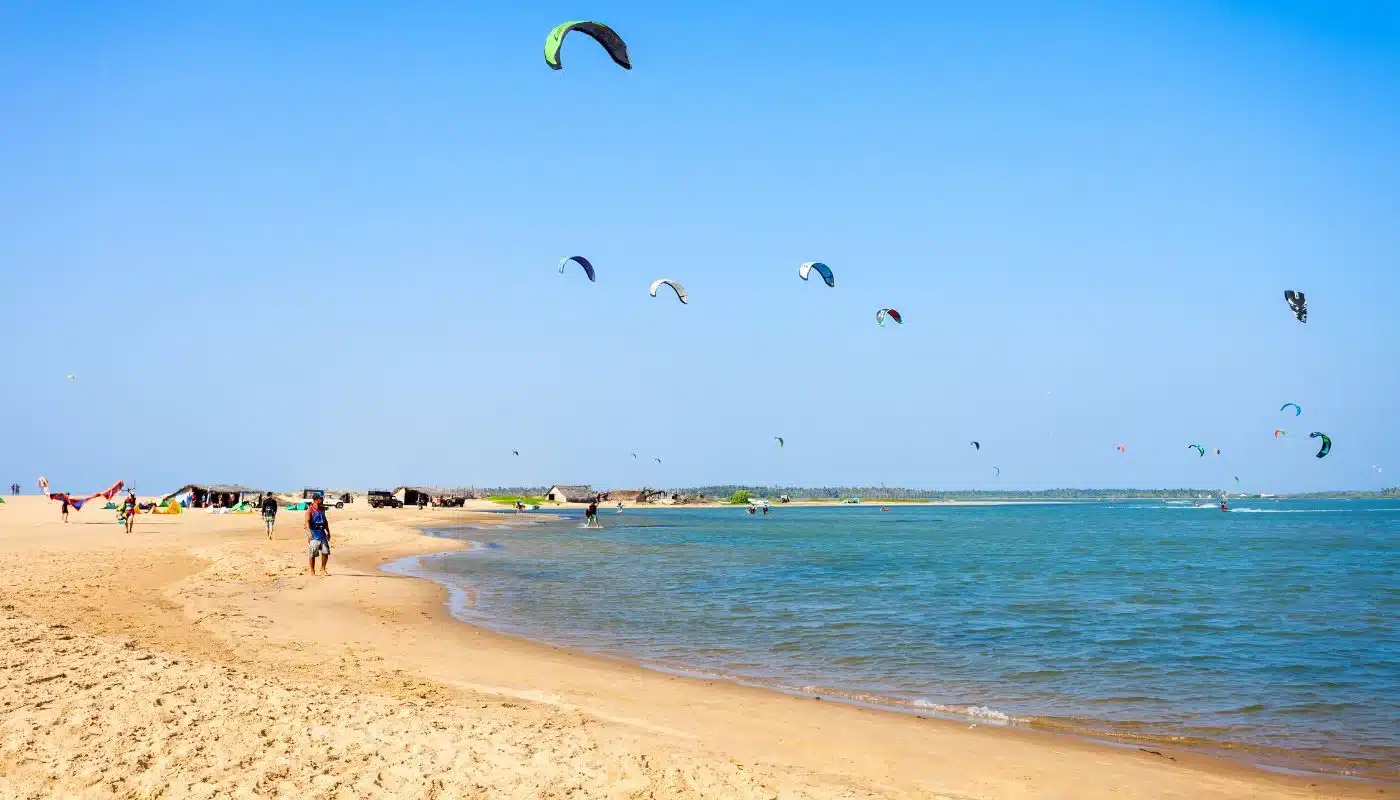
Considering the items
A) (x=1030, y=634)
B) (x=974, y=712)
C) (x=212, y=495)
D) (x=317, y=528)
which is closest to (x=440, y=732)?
(x=974, y=712)

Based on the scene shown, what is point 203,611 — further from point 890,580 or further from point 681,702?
point 890,580

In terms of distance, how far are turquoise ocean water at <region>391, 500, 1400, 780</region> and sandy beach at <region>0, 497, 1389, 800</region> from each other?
3.93ft

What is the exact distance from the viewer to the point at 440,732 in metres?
6.57

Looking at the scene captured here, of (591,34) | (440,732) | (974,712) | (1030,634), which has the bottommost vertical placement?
(1030,634)

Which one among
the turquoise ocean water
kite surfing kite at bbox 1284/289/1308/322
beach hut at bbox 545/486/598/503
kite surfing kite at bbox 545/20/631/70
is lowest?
the turquoise ocean water

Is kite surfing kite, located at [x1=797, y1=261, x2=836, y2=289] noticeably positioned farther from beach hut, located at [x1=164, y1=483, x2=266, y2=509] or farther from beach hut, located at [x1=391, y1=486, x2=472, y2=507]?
beach hut, located at [x1=391, y1=486, x2=472, y2=507]

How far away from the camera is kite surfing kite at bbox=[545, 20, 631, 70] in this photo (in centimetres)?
1522

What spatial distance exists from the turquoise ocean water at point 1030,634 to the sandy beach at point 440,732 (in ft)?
3.93

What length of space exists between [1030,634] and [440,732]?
34.0 feet

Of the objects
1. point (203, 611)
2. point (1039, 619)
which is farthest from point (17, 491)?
point (1039, 619)

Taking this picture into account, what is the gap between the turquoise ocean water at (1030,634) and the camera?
29.8 ft

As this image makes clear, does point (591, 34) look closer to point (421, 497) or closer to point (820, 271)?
point (820, 271)

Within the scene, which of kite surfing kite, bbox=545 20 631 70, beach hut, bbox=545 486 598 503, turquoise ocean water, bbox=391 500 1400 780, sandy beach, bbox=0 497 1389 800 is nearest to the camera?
sandy beach, bbox=0 497 1389 800

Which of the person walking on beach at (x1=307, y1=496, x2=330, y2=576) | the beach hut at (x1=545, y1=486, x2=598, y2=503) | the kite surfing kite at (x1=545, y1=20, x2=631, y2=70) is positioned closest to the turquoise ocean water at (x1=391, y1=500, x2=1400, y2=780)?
the person walking on beach at (x1=307, y1=496, x2=330, y2=576)
